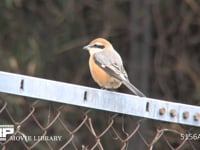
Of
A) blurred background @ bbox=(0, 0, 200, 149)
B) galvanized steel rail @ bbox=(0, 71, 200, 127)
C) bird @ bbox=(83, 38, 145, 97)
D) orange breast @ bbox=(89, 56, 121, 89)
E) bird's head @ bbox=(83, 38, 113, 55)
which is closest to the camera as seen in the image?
galvanized steel rail @ bbox=(0, 71, 200, 127)

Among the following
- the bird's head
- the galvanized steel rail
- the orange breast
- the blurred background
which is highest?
the blurred background

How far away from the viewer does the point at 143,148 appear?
4977 mm

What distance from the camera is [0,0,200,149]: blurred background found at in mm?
5711

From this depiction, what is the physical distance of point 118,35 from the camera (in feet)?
19.6

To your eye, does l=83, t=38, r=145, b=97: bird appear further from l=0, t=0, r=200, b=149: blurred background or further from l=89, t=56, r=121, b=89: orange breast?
l=0, t=0, r=200, b=149: blurred background

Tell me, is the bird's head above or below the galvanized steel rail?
above

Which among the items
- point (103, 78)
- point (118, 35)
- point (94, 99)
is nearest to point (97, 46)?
point (103, 78)

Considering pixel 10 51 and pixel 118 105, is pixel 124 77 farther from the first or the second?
pixel 10 51

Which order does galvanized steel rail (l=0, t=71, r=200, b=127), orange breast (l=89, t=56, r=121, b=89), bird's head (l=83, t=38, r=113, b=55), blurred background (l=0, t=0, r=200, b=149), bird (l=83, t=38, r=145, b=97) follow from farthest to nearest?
blurred background (l=0, t=0, r=200, b=149), bird's head (l=83, t=38, r=113, b=55), orange breast (l=89, t=56, r=121, b=89), bird (l=83, t=38, r=145, b=97), galvanized steel rail (l=0, t=71, r=200, b=127)

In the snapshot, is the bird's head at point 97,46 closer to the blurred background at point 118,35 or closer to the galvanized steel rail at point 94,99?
the galvanized steel rail at point 94,99

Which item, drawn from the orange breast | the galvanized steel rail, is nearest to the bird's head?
the orange breast

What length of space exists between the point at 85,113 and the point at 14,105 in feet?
9.39

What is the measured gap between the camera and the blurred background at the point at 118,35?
18.7 ft

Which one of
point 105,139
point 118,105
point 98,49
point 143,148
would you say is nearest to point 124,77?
point 98,49
